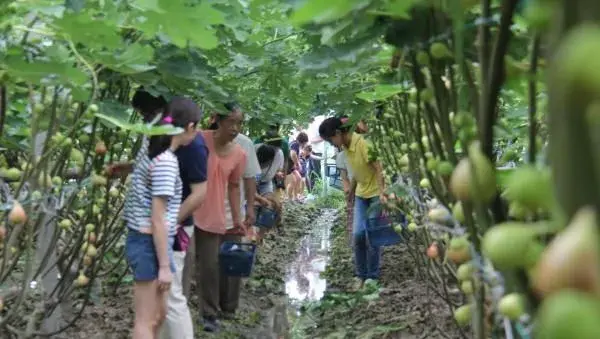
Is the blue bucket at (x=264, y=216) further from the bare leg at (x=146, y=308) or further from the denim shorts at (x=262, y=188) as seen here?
the bare leg at (x=146, y=308)

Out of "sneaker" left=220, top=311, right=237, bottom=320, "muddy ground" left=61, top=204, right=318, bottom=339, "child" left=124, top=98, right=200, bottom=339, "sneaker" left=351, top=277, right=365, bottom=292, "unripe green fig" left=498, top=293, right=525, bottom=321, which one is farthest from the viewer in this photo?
"sneaker" left=351, top=277, right=365, bottom=292

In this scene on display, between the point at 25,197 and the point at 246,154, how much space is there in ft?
10.8

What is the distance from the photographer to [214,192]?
5504mm

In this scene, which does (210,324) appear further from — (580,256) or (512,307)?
(580,256)

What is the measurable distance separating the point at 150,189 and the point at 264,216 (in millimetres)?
4810

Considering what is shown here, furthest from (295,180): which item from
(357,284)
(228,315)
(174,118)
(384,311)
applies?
(174,118)

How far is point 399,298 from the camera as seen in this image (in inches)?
242

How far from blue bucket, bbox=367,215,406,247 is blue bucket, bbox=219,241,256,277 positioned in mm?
1214

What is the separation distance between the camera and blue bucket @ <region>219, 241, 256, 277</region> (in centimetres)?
568

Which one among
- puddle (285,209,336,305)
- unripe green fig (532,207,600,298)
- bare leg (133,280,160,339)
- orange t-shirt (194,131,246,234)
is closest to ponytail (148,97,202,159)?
bare leg (133,280,160,339)

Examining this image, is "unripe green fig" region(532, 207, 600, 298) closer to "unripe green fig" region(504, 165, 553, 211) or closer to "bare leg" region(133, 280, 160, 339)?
"unripe green fig" region(504, 165, 553, 211)

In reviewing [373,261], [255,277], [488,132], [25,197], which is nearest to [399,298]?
[373,261]

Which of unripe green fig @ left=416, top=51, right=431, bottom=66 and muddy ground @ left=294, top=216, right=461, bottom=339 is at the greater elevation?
unripe green fig @ left=416, top=51, right=431, bottom=66

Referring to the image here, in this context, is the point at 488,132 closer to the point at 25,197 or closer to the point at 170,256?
the point at 25,197
